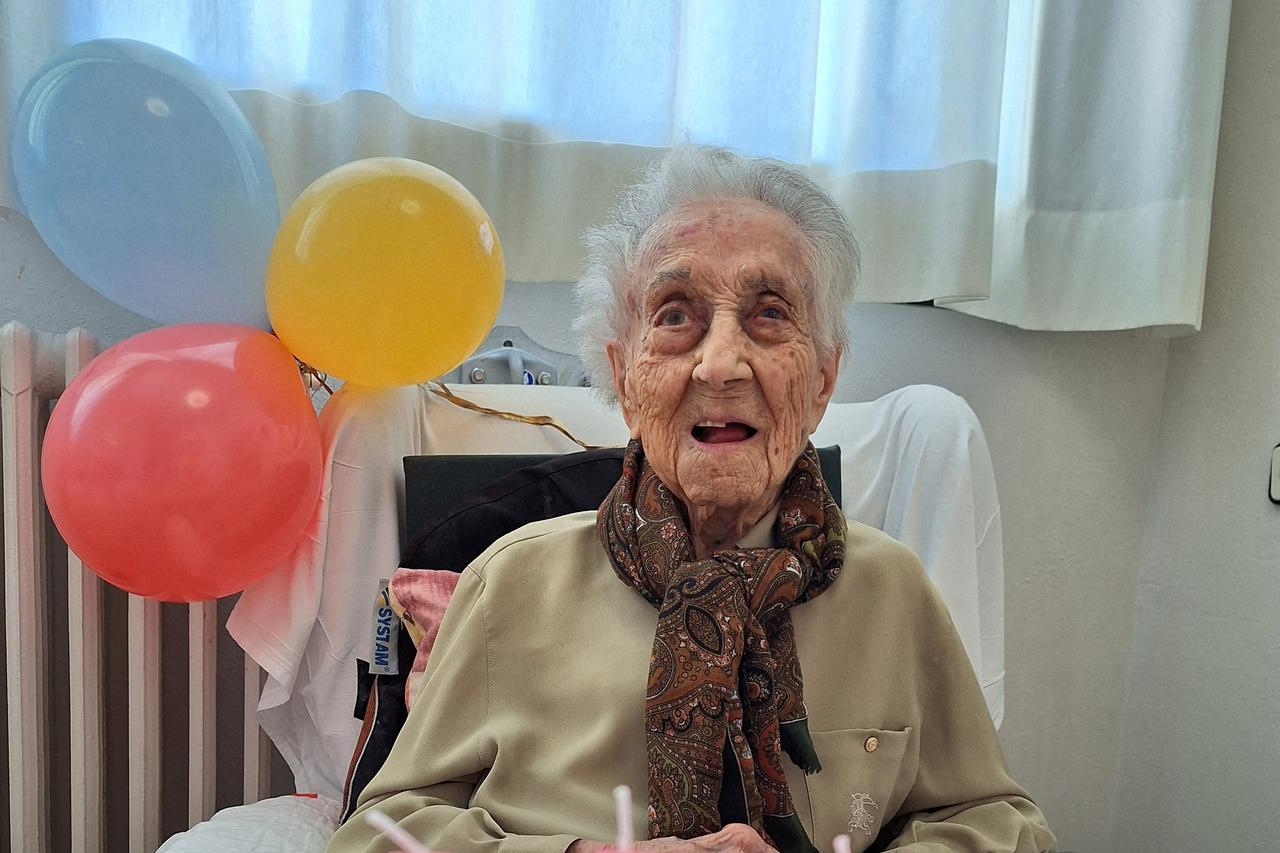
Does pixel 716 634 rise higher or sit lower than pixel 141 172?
lower

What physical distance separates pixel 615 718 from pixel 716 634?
141 mm

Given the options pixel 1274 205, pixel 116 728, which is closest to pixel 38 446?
pixel 116 728

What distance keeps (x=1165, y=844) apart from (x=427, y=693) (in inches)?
72.2

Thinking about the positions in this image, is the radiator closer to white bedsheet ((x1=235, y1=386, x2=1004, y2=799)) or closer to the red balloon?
white bedsheet ((x1=235, y1=386, x2=1004, y2=799))

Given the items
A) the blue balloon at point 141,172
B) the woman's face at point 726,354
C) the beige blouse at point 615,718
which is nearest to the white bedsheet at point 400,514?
the blue balloon at point 141,172

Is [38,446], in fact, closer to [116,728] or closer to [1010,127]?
[116,728]

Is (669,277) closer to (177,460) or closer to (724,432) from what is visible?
(724,432)

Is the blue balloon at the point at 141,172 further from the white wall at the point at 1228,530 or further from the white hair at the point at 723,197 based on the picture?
the white wall at the point at 1228,530

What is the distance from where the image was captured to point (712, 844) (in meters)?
0.99

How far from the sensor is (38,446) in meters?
1.72

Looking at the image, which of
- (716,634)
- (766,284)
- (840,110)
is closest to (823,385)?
(766,284)

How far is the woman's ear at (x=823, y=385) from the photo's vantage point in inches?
47.0

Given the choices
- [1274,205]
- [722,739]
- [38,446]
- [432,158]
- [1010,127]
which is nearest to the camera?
[722,739]

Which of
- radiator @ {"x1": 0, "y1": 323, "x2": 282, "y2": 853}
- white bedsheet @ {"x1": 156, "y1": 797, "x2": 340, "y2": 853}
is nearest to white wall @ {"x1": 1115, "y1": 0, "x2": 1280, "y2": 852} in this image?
white bedsheet @ {"x1": 156, "y1": 797, "x2": 340, "y2": 853}
